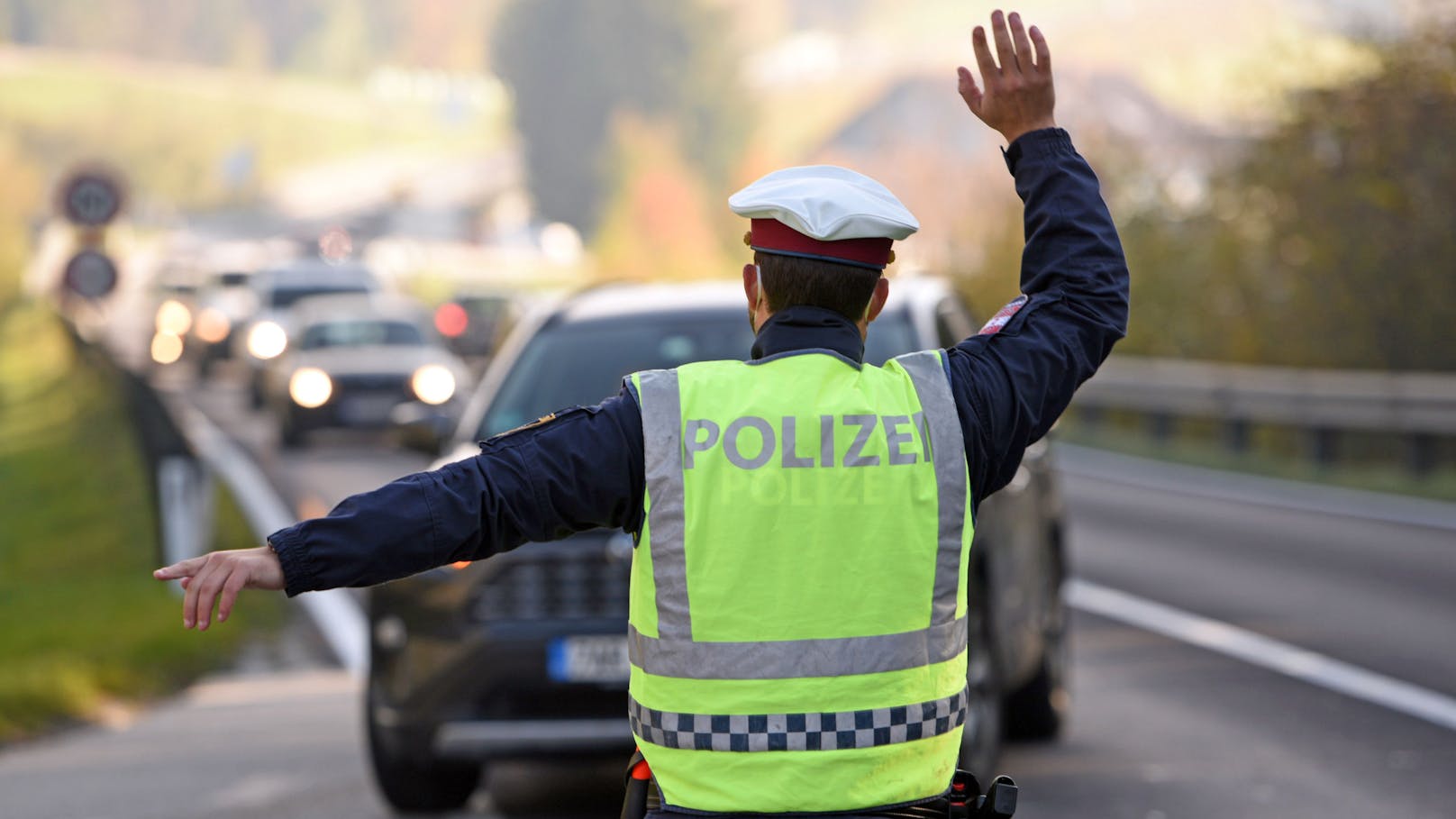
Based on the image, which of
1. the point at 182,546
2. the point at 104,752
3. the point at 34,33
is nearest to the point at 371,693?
the point at 104,752

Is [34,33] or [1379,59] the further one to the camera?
[34,33]

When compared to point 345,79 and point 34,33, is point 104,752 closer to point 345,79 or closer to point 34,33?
point 34,33

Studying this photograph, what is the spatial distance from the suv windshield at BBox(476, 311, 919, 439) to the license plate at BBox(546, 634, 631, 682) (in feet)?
3.26

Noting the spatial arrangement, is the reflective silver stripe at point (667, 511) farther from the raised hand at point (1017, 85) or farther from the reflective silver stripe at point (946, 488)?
the raised hand at point (1017, 85)

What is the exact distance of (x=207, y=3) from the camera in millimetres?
184750

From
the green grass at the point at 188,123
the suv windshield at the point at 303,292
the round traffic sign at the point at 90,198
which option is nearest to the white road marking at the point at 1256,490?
the round traffic sign at the point at 90,198

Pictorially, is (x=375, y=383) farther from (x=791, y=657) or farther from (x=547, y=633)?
(x=791, y=657)

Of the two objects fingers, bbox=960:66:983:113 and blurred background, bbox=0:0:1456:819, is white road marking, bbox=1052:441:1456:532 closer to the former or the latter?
blurred background, bbox=0:0:1456:819

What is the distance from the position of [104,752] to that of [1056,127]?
23.0 feet

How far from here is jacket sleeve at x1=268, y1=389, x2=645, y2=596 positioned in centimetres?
327

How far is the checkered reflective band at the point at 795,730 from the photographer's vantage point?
3338mm

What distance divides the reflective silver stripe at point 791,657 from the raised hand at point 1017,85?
871 millimetres

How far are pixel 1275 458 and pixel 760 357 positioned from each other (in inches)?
910

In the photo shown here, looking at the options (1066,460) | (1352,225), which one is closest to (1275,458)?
(1066,460)
